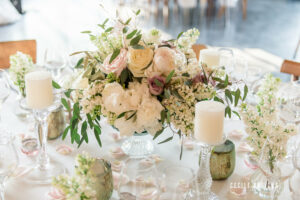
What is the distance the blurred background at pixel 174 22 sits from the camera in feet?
18.8

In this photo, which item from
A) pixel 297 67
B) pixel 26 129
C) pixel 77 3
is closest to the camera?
pixel 26 129

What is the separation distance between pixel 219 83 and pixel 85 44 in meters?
4.15

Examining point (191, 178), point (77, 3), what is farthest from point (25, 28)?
point (191, 178)

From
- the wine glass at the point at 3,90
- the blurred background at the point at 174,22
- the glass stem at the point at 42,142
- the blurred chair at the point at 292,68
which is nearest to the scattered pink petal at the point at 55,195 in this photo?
the glass stem at the point at 42,142

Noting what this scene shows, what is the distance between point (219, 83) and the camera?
145cm

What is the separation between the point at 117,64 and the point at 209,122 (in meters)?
0.37

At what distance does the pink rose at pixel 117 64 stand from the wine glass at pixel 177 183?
41 centimetres

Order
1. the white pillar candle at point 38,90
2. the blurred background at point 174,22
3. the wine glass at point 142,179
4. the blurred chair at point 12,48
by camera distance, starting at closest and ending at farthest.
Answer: the wine glass at point 142,179 → the white pillar candle at point 38,90 → the blurred chair at point 12,48 → the blurred background at point 174,22

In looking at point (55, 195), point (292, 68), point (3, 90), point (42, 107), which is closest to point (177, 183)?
point (55, 195)

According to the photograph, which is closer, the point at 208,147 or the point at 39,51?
the point at 208,147

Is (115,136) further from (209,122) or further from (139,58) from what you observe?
(209,122)

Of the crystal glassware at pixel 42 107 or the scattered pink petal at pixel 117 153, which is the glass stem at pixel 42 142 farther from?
the scattered pink petal at pixel 117 153

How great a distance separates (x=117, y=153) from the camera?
1629mm

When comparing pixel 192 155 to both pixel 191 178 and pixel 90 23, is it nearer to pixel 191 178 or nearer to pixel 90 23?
pixel 191 178
